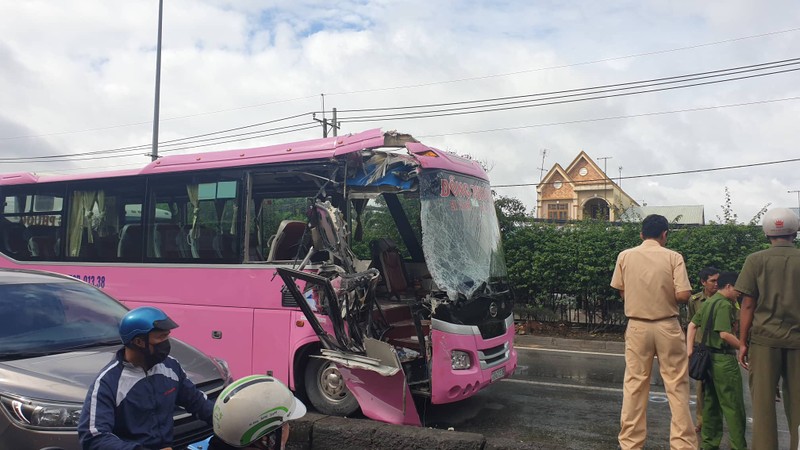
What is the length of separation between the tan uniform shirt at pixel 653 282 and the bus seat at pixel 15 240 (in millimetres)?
8747

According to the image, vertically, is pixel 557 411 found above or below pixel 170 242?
below

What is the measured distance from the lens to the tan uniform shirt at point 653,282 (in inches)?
182

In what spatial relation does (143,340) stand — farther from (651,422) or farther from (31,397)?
(651,422)

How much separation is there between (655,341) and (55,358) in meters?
4.62

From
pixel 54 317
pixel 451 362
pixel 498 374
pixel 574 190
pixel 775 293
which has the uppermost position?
pixel 574 190

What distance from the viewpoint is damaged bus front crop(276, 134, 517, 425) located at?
5.50m

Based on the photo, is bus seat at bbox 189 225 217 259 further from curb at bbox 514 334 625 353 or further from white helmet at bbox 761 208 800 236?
curb at bbox 514 334 625 353

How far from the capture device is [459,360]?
5684 mm

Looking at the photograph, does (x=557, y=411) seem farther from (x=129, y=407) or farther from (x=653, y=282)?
(x=129, y=407)

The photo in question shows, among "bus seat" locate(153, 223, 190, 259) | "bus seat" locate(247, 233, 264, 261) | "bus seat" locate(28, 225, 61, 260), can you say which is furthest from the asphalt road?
"bus seat" locate(28, 225, 61, 260)

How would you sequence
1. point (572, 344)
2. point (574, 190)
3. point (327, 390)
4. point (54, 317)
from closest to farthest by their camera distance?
1. point (54, 317)
2. point (327, 390)
3. point (572, 344)
4. point (574, 190)

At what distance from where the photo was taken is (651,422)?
240 inches

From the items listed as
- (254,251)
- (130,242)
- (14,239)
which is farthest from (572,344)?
(14,239)

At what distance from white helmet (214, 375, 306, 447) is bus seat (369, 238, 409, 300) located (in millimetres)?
4336
